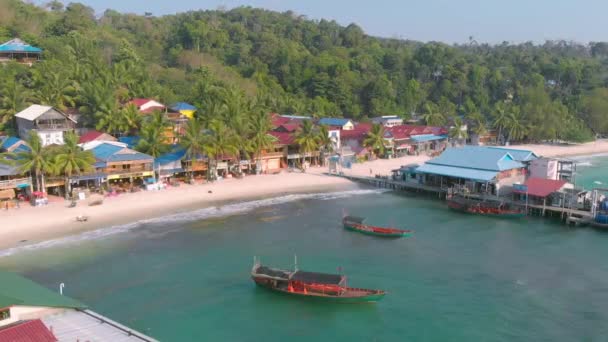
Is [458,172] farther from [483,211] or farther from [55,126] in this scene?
[55,126]

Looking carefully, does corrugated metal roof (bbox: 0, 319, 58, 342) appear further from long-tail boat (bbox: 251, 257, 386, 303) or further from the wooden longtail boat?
the wooden longtail boat

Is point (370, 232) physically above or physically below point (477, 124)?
below

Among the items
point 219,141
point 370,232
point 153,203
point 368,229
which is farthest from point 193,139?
point 370,232

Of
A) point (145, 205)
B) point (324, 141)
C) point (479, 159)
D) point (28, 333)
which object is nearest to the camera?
point (28, 333)

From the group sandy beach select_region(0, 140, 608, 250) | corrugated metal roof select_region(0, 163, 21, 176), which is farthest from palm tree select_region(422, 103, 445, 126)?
corrugated metal roof select_region(0, 163, 21, 176)

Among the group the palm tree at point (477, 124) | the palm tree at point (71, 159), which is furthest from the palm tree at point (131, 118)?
the palm tree at point (477, 124)

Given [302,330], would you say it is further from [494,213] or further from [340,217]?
[494,213]

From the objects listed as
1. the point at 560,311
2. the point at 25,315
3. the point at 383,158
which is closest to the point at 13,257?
the point at 25,315
